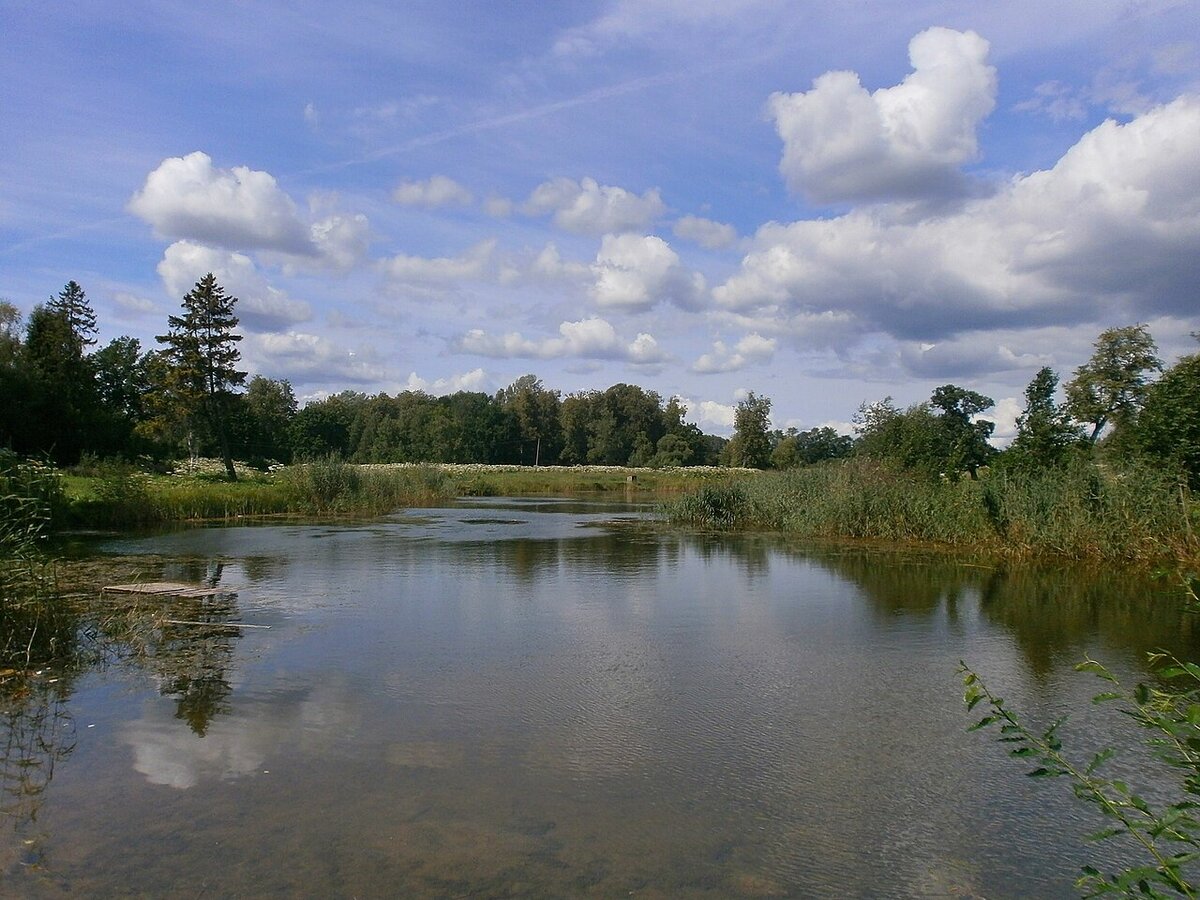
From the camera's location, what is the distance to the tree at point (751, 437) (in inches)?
2571

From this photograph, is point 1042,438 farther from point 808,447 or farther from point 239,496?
point 808,447

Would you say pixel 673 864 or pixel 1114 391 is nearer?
pixel 673 864

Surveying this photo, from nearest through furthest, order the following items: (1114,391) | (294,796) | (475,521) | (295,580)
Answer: (294,796)
(295,580)
(475,521)
(1114,391)

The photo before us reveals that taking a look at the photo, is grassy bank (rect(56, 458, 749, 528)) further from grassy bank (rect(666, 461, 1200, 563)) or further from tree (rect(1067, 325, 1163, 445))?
tree (rect(1067, 325, 1163, 445))

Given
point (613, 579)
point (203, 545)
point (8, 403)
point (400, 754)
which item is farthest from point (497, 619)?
point (8, 403)

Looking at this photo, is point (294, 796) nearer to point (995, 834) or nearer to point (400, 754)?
point (400, 754)

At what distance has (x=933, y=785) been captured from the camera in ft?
18.8

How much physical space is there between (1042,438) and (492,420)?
7113 centimetres

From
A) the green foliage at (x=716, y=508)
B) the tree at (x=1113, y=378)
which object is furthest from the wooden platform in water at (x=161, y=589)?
the tree at (x=1113, y=378)

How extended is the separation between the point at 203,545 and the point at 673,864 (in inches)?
664

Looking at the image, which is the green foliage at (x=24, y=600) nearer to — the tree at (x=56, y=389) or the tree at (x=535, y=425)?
the tree at (x=56, y=389)

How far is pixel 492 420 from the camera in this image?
86625 millimetres

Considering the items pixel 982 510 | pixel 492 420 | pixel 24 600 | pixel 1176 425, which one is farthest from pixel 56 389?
pixel 492 420

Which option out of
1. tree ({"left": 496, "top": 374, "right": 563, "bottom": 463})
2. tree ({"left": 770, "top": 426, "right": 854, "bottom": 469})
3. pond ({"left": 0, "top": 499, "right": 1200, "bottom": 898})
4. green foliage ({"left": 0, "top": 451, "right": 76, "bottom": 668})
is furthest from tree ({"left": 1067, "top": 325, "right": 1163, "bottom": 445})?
tree ({"left": 496, "top": 374, "right": 563, "bottom": 463})
